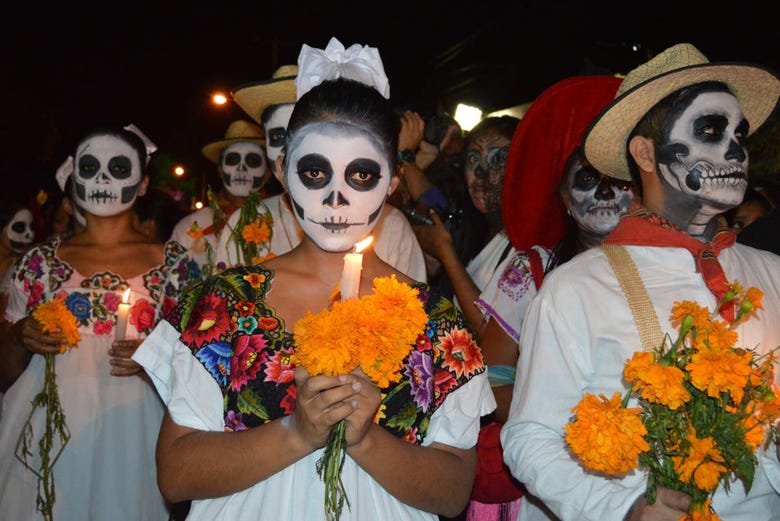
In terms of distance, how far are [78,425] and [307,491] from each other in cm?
224

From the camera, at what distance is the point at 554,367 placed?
8.46 ft

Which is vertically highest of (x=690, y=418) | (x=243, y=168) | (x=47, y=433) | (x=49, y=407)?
(x=243, y=168)

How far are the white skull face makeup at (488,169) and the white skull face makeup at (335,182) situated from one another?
200 cm

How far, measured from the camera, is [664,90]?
9.00 ft

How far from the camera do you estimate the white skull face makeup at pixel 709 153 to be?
264cm

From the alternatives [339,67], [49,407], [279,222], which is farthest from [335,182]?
[49,407]

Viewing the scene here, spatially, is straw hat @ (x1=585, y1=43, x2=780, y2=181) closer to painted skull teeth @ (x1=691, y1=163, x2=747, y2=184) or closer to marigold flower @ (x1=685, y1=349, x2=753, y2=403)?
painted skull teeth @ (x1=691, y1=163, x2=747, y2=184)

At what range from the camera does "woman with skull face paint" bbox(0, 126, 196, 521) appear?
4.08 meters

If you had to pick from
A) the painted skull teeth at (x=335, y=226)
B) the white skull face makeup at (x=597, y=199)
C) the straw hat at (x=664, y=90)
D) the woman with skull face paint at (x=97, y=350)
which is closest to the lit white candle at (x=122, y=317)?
the woman with skull face paint at (x=97, y=350)

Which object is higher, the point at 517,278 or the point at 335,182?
the point at 335,182

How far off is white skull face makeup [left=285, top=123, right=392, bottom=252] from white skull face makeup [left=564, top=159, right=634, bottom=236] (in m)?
1.18

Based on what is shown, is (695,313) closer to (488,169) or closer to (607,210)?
(607,210)

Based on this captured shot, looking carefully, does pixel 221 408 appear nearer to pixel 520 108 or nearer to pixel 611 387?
pixel 611 387

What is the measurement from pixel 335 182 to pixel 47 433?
236 cm
